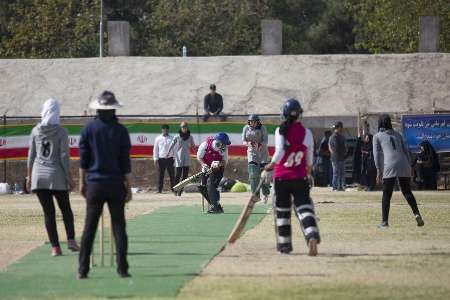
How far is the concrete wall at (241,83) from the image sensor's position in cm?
4500

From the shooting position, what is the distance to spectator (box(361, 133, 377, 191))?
38.0 meters

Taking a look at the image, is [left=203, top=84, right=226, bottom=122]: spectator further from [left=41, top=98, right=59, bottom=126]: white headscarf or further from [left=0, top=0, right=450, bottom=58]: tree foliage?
[left=0, top=0, right=450, bottom=58]: tree foliage

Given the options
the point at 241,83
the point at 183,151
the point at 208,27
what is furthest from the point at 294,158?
the point at 208,27

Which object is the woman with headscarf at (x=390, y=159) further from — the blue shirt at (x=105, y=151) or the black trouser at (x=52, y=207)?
the blue shirt at (x=105, y=151)

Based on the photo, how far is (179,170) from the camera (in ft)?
123

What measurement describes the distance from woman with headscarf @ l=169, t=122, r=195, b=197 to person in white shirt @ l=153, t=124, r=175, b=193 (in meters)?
0.30

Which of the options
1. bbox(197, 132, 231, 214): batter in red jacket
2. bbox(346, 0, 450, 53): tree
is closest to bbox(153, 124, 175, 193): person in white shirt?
bbox(197, 132, 231, 214): batter in red jacket

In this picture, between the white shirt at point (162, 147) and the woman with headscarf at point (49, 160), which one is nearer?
the woman with headscarf at point (49, 160)

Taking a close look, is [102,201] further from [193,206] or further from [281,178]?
[193,206]

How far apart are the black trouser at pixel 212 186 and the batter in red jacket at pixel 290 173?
8.94m

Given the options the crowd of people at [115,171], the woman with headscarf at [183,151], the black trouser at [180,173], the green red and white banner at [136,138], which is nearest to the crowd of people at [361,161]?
the green red and white banner at [136,138]

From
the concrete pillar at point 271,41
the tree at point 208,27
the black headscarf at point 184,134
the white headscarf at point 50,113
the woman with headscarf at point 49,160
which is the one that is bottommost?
the black headscarf at point 184,134

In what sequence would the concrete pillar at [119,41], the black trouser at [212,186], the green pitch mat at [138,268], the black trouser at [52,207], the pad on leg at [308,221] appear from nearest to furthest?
1. the green pitch mat at [138,268]
2. the pad on leg at [308,221]
3. the black trouser at [52,207]
4. the black trouser at [212,186]
5. the concrete pillar at [119,41]

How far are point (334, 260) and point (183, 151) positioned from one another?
21.6 meters
